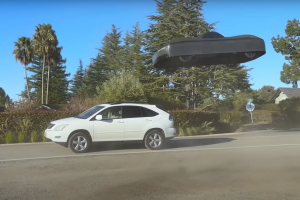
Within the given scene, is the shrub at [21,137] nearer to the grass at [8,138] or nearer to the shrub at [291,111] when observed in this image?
the grass at [8,138]

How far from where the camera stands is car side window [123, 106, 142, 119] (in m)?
11.7

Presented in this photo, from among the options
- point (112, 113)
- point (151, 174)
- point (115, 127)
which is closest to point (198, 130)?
point (112, 113)

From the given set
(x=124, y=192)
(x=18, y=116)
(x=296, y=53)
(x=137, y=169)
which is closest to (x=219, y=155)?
(x=137, y=169)

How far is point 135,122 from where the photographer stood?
38.2 ft

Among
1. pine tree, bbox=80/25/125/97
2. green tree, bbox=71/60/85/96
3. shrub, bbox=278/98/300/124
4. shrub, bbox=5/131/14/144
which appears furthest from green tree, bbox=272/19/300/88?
green tree, bbox=71/60/85/96

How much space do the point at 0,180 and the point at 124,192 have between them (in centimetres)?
286

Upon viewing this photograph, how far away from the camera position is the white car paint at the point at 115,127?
10992mm

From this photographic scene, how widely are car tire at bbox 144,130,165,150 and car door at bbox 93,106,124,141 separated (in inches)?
36.3

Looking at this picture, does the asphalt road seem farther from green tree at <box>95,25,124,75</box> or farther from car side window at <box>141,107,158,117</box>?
green tree at <box>95,25,124,75</box>

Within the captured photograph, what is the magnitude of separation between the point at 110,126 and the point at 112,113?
0.51 meters

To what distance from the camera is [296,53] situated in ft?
112

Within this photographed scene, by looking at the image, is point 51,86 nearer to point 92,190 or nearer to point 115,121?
point 115,121

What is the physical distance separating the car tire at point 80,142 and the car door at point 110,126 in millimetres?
321

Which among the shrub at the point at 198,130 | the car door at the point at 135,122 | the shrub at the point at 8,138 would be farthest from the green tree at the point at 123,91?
the car door at the point at 135,122
